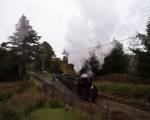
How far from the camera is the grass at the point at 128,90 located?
3188cm

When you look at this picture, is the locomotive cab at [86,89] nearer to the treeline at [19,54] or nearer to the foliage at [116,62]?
the foliage at [116,62]

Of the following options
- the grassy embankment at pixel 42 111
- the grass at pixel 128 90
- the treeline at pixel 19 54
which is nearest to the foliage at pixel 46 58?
the treeline at pixel 19 54

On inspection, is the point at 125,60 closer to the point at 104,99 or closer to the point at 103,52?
the point at 103,52

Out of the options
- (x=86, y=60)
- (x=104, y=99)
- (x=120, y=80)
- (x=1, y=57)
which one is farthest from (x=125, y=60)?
(x=1, y=57)

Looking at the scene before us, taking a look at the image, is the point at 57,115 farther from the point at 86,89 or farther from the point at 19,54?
the point at 19,54

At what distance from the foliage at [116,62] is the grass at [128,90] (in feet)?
26.9

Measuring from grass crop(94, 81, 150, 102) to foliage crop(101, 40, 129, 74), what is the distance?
26.9 ft

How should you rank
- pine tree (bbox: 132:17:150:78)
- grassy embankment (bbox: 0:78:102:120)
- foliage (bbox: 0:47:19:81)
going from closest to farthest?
grassy embankment (bbox: 0:78:102:120), pine tree (bbox: 132:17:150:78), foliage (bbox: 0:47:19:81)

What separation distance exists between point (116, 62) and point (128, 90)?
50.6 ft

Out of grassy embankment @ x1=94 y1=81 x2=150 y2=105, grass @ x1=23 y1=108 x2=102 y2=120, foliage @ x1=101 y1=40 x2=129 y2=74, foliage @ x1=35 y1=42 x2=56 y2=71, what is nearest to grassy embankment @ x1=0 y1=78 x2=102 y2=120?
grass @ x1=23 y1=108 x2=102 y2=120

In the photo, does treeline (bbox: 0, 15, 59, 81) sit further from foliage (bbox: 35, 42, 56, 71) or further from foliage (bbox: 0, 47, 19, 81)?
foliage (bbox: 35, 42, 56, 71)

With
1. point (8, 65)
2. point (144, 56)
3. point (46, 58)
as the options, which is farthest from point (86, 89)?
point (46, 58)

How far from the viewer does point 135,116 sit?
2302 centimetres

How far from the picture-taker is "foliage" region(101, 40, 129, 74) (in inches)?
1987
